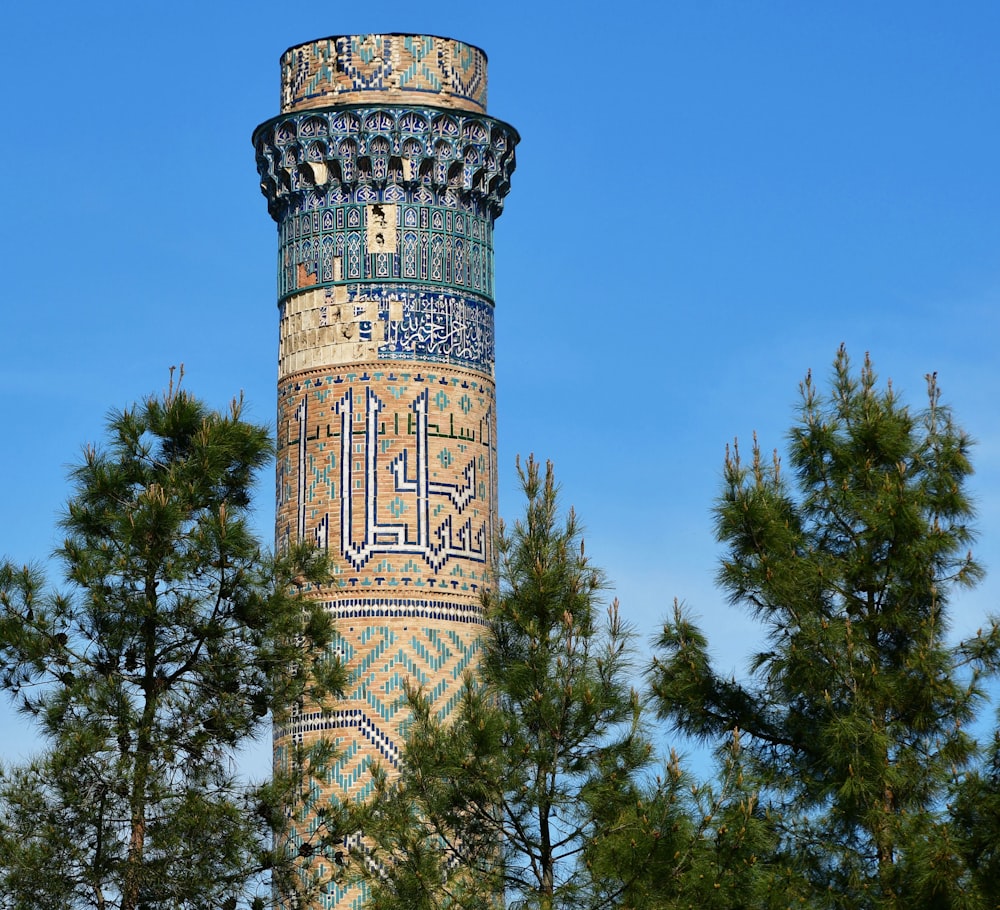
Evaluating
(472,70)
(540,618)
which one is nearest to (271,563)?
(540,618)

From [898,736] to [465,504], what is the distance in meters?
7.47

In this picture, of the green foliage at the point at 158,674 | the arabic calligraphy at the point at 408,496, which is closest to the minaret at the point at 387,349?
the arabic calligraphy at the point at 408,496

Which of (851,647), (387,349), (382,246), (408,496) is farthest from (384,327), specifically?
(851,647)

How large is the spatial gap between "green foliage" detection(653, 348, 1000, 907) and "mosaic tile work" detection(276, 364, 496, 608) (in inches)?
219

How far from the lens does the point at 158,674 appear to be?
58.4 feet

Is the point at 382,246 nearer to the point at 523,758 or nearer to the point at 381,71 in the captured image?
the point at 381,71

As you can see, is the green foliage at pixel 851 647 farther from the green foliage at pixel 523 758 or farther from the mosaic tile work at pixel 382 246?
the mosaic tile work at pixel 382 246

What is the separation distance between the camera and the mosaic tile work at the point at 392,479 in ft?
77.0

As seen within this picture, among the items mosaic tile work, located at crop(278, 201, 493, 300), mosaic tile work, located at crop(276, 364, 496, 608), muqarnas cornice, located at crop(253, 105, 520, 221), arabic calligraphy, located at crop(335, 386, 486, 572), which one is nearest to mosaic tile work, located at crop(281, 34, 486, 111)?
muqarnas cornice, located at crop(253, 105, 520, 221)

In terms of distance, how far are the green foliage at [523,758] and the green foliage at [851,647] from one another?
1527 millimetres

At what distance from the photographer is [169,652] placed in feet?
58.5

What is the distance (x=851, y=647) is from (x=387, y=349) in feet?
26.4

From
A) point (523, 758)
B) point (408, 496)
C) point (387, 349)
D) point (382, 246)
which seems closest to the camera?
point (523, 758)

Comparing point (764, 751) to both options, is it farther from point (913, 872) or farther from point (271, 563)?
point (271, 563)
